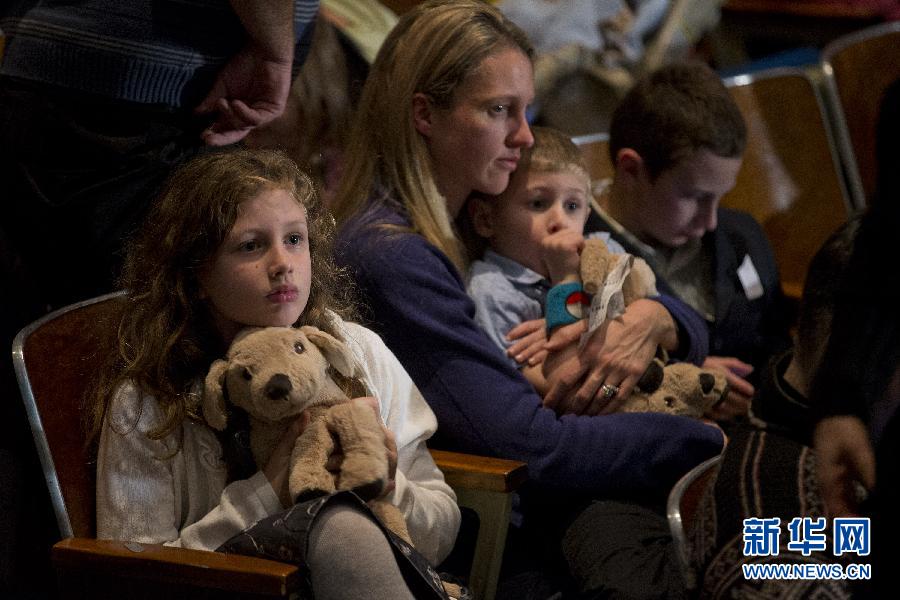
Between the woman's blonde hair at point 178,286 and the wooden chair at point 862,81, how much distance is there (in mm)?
2139

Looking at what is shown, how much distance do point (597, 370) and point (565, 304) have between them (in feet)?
0.46

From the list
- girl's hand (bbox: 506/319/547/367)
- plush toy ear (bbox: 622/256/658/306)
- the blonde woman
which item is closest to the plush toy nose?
the blonde woman

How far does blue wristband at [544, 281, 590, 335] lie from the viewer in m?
2.40

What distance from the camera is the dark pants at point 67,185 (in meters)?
2.16

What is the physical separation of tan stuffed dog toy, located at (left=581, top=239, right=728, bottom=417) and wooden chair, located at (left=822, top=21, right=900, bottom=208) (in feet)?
4.71

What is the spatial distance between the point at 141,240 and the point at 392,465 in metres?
0.54

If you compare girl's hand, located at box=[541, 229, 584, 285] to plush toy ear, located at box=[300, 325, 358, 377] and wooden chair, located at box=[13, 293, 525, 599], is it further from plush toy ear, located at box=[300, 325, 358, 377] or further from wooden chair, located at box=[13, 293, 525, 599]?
plush toy ear, located at box=[300, 325, 358, 377]

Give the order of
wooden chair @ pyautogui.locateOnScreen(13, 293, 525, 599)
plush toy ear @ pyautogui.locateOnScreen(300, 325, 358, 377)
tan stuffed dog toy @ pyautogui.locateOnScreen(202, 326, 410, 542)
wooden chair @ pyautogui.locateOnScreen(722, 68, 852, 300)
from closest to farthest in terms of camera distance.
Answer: wooden chair @ pyautogui.locateOnScreen(13, 293, 525, 599) → tan stuffed dog toy @ pyautogui.locateOnScreen(202, 326, 410, 542) → plush toy ear @ pyautogui.locateOnScreen(300, 325, 358, 377) → wooden chair @ pyautogui.locateOnScreen(722, 68, 852, 300)

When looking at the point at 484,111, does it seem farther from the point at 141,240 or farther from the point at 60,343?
the point at 60,343

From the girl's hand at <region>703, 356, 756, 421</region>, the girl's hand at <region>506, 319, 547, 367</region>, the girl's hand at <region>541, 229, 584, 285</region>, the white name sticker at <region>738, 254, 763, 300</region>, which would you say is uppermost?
the girl's hand at <region>541, 229, 584, 285</region>

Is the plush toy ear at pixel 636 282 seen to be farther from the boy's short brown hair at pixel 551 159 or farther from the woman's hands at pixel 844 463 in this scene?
the woman's hands at pixel 844 463

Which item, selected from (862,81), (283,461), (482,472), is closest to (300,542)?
(283,461)

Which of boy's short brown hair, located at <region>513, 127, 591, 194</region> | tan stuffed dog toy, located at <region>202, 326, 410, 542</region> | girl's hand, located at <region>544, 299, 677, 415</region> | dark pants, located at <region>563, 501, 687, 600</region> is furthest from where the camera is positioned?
boy's short brown hair, located at <region>513, 127, 591, 194</region>

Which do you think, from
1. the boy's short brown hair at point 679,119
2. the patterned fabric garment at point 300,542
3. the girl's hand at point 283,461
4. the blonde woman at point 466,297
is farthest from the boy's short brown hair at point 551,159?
the patterned fabric garment at point 300,542
